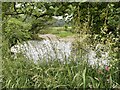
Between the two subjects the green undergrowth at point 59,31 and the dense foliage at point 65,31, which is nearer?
the dense foliage at point 65,31

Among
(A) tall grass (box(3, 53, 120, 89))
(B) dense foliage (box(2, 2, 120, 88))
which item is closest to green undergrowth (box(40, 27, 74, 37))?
(B) dense foliage (box(2, 2, 120, 88))

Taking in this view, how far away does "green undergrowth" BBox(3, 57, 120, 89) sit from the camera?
7.70ft

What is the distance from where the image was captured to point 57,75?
2.40 meters

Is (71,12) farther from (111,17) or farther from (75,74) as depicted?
(75,74)

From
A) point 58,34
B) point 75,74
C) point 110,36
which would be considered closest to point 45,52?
point 58,34

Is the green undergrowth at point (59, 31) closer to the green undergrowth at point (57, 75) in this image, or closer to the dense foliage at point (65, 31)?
the dense foliage at point (65, 31)

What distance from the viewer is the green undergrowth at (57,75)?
2348mm

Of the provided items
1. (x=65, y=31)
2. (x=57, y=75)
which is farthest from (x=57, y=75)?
(x=65, y=31)

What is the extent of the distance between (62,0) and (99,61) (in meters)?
0.69

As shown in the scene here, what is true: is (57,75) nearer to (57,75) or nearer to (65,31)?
(57,75)

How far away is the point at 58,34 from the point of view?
2801mm

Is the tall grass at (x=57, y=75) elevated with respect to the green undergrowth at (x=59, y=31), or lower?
lower

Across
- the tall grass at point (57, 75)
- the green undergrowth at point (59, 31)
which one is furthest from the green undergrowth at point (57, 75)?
the green undergrowth at point (59, 31)

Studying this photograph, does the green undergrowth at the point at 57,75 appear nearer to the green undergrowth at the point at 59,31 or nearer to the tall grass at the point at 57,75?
the tall grass at the point at 57,75
